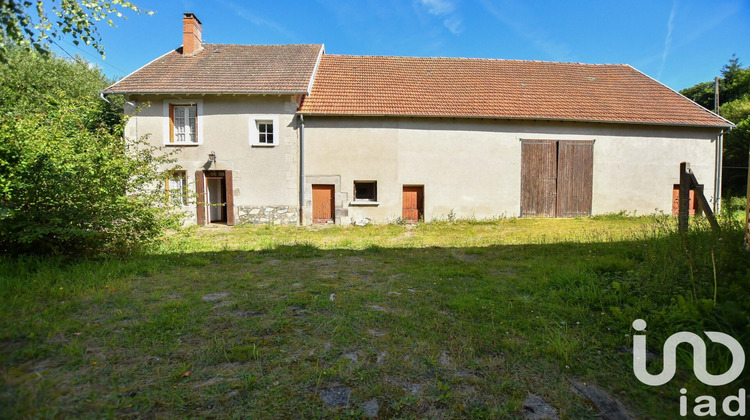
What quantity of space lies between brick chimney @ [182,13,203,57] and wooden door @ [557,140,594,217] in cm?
1487

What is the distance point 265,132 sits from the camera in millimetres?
12492

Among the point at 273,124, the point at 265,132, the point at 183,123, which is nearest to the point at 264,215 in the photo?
the point at 265,132

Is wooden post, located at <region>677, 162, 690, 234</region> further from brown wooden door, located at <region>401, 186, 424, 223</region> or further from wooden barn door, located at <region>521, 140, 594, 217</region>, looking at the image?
brown wooden door, located at <region>401, 186, 424, 223</region>

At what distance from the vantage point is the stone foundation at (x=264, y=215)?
12289 mm

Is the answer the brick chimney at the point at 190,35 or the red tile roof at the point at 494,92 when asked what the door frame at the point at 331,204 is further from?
the brick chimney at the point at 190,35

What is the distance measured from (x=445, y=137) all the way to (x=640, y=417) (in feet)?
36.9

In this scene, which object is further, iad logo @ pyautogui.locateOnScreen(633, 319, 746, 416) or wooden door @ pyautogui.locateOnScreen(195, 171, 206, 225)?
wooden door @ pyautogui.locateOnScreen(195, 171, 206, 225)

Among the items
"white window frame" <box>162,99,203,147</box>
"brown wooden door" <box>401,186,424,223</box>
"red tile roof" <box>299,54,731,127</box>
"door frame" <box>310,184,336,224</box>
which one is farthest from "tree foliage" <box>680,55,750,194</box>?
"white window frame" <box>162,99,203,147</box>

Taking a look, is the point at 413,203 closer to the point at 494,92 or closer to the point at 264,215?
the point at 264,215

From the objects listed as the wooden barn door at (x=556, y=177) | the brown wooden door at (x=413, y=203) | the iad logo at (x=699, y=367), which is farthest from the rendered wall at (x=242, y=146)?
the iad logo at (x=699, y=367)

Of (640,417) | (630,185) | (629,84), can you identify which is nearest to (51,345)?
(640,417)

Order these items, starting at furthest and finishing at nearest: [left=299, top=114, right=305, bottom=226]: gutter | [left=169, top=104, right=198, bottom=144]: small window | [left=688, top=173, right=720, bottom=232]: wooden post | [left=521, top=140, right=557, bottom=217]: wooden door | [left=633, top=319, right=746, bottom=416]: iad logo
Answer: [left=521, top=140, right=557, bottom=217]: wooden door, [left=169, top=104, right=198, bottom=144]: small window, [left=299, top=114, right=305, bottom=226]: gutter, [left=688, top=173, right=720, bottom=232]: wooden post, [left=633, top=319, right=746, bottom=416]: iad logo

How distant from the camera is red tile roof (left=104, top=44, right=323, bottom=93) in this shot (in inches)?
468

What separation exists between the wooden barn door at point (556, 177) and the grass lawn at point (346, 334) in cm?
776
